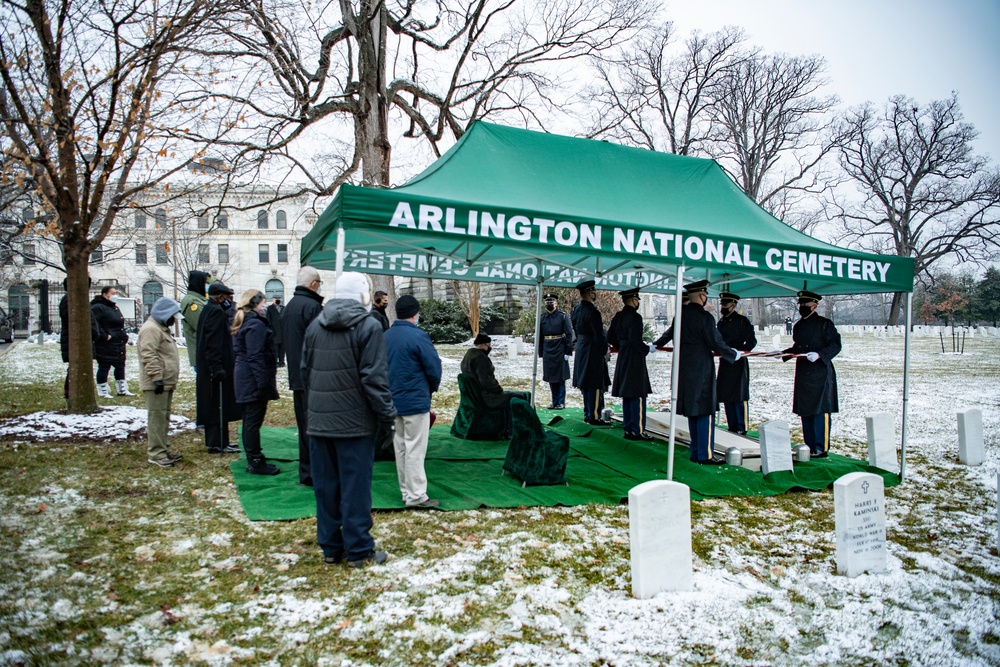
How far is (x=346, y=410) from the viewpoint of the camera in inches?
150

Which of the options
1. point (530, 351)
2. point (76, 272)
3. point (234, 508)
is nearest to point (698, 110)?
point (530, 351)

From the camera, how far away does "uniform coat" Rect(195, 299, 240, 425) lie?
669cm

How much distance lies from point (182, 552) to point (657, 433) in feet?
18.5

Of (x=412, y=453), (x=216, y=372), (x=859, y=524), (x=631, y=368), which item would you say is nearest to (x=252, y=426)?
(x=216, y=372)

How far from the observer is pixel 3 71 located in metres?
7.12

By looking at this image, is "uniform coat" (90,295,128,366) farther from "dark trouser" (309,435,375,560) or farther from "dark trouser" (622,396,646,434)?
"dark trouser" (622,396,646,434)

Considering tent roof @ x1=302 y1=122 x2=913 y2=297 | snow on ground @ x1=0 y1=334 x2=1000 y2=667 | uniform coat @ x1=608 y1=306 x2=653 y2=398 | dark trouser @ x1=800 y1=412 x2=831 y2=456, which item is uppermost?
tent roof @ x1=302 y1=122 x2=913 y2=297

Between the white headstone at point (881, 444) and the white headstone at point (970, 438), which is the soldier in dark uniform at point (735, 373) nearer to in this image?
the white headstone at point (881, 444)

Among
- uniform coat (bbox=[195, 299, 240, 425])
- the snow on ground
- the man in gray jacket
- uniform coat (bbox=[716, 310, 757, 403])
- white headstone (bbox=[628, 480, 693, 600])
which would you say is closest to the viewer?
the snow on ground

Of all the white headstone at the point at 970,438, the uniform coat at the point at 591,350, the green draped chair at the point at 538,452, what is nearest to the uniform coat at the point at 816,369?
the white headstone at the point at 970,438

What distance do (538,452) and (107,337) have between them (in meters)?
8.74

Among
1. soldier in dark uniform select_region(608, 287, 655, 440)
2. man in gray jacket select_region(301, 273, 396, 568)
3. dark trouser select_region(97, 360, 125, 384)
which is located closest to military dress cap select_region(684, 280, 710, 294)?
soldier in dark uniform select_region(608, 287, 655, 440)

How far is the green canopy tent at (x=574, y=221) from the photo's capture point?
4.84 m

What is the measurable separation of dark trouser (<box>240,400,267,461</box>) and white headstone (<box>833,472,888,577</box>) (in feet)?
16.4
